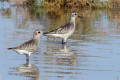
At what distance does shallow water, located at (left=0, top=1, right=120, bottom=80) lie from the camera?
10523 mm

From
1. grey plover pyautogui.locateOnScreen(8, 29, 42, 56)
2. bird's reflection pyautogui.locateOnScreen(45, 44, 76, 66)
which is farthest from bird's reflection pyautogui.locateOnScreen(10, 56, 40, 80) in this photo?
bird's reflection pyautogui.locateOnScreen(45, 44, 76, 66)

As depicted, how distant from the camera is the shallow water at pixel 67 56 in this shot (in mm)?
10523

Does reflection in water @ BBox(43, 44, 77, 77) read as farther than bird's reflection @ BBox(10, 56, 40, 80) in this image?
Yes

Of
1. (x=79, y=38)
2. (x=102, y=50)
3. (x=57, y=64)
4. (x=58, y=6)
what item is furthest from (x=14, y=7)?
(x=57, y=64)

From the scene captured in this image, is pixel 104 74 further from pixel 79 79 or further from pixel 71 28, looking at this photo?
pixel 71 28

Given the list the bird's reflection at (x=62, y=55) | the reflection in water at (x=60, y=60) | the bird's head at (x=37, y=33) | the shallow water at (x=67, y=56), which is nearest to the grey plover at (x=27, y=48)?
the bird's head at (x=37, y=33)

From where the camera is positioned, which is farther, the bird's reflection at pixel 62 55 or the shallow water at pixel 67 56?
the bird's reflection at pixel 62 55

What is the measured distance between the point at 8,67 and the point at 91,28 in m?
9.71

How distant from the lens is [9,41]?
15945 millimetres

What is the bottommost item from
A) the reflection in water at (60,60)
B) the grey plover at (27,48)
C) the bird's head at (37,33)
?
the reflection in water at (60,60)

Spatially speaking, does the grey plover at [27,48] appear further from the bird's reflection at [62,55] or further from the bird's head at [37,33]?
the bird's reflection at [62,55]

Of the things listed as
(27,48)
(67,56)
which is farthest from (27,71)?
(67,56)

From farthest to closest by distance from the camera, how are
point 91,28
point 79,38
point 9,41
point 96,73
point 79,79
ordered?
point 91,28 → point 79,38 → point 9,41 → point 96,73 → point 79,79

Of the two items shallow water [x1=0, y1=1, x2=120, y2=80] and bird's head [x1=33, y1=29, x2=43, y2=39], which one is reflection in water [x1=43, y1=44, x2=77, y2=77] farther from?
bird's head [x1=33, y1=29, x2=43, y2=39]
